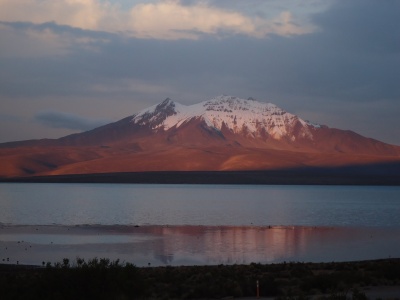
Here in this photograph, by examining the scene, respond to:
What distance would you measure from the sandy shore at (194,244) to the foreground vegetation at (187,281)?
16.0ft

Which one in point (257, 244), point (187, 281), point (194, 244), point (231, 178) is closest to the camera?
point (187, 281)

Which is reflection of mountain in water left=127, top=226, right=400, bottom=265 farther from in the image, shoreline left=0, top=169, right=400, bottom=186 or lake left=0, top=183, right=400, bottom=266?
shoreline left=0, top=169, right=400, bottom=186

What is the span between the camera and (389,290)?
15594mm

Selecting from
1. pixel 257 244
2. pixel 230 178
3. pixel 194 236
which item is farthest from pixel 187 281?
pixel 230 178

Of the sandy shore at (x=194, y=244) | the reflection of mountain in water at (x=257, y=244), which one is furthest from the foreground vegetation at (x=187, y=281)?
the reflection of mountain in water at (x=257, y=244)

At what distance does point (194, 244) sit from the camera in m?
32.1

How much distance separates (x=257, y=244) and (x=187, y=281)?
1490cm

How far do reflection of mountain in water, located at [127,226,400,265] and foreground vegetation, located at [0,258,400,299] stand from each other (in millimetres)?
5225

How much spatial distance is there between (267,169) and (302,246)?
140 metres

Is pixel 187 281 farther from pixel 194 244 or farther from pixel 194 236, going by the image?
pixel 194 236

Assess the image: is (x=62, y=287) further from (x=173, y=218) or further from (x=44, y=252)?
(x=173, y=218)

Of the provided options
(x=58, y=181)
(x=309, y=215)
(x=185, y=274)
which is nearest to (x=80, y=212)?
(x=309, y=215)

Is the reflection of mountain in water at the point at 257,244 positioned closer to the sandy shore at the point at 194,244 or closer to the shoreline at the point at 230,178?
the sandy shore at the point at 194,244

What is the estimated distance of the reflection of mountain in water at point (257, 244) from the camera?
2691cm
